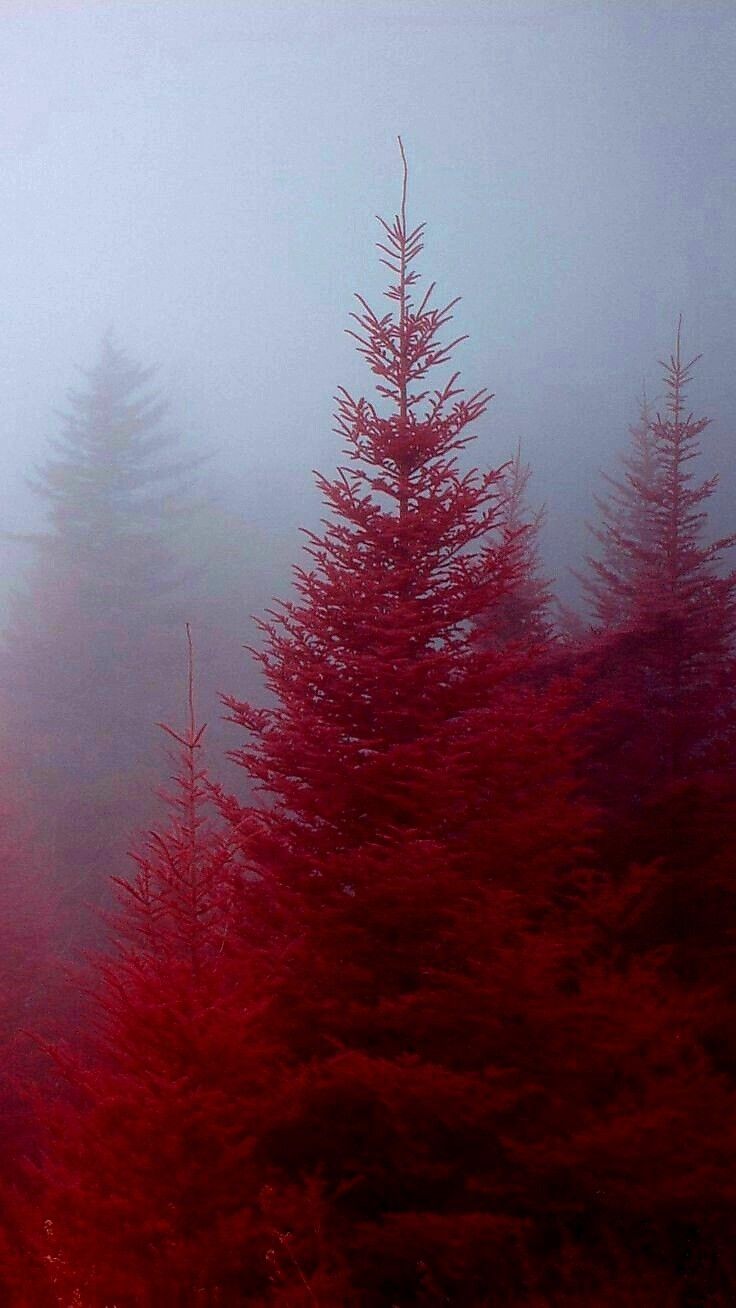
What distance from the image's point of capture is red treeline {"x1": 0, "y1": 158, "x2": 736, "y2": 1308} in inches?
221

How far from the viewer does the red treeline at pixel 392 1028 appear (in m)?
5.61

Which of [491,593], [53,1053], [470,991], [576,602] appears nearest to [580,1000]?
[470,991]

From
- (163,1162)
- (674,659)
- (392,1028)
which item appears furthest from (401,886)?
(674,659)

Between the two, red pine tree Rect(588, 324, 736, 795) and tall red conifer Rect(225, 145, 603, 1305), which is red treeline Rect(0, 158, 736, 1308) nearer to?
tall red conifer Rect(225, 145, 603, 1305)

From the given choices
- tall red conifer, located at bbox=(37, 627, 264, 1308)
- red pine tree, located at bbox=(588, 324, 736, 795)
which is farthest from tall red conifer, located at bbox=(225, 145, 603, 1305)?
red pine tree, located at bbox=(588, 324, 736, 795)

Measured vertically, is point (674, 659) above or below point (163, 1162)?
above

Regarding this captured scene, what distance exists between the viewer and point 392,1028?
6.59 m

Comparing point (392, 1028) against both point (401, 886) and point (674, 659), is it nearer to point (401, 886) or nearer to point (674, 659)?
point (401, 886)

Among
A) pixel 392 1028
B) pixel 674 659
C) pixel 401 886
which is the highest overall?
pixel 674 659

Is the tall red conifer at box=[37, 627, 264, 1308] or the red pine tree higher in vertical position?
the red pine tree

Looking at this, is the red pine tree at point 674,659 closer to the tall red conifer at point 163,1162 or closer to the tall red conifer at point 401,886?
the tall red conifer at point 401,886

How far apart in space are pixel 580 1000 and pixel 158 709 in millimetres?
33597

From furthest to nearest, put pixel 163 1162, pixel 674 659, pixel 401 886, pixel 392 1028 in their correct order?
pixel 674 659 < pixel 392 1028 < pixel 401 886 < pixel 163 1162

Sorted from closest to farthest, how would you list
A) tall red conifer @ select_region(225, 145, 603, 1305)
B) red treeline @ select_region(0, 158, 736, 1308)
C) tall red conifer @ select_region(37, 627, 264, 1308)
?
tall red conifer @ select_region(37, 627, 264, 1308) < red treeline @ select_region(0, 158, 736, 1308) < tall red conifer @ select_region(225, 145, 603, 1305)
